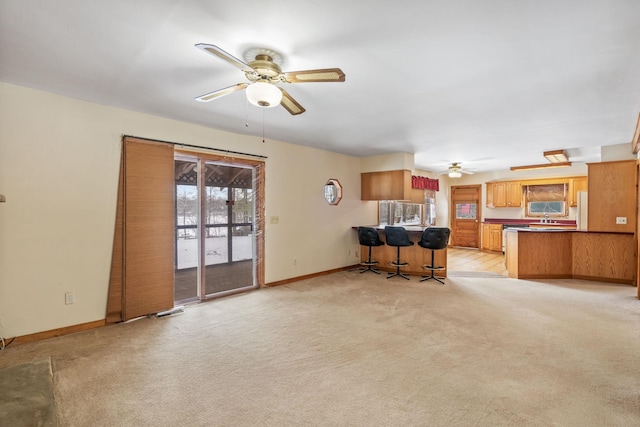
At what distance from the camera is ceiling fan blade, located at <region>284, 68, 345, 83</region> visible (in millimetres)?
2013

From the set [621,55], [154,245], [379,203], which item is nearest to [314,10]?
[621,55]

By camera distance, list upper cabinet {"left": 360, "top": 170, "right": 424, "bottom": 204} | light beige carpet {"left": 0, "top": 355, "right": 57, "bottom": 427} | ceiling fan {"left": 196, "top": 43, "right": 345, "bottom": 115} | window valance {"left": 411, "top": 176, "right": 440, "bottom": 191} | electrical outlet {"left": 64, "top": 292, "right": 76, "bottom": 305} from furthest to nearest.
Answer: window valance {"left": 411, "top": 176, "right": 440, "bottom": 191}
upper cabinet {"left": 360, "top": 170, "right": 424, "bottom": 204}
electrical outlet {"left": 64, "top": 292, "right": 76, "bottom": 305}
ceiling fan {"left": 196, "top": 43, "right": 345, "bottom": 115}
light beige carpet {"left": 0, "top": 355, "right": 57, "bottom": 427}

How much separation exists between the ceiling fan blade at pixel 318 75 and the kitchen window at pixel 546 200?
8.27 m

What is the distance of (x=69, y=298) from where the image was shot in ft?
10.5

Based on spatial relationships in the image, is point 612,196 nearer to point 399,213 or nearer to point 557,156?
point 557,156

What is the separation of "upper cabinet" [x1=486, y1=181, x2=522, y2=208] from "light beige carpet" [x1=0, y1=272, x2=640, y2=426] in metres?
4.98

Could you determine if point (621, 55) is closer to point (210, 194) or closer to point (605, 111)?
point (605, 111)

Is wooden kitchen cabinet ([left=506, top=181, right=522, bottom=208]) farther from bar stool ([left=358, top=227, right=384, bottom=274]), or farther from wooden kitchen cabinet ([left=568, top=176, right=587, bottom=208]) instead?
bar stool ([left=358, top=227, right=384, bottom=274])

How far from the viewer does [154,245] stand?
379 centimetres

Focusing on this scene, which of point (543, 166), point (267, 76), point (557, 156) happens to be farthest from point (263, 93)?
point (543, 166)

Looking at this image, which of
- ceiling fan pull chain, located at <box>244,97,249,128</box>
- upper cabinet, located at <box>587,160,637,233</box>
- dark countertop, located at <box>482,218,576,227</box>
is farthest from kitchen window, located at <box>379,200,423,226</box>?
ceiling fan pull chain, located at <box>244,97,249,128</box>

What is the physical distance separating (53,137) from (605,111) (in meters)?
6.22

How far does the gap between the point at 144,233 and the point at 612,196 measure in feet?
24.6

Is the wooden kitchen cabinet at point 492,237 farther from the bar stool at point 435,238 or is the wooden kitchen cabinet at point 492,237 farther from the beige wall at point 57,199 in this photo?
the beige wall at point 57,199
